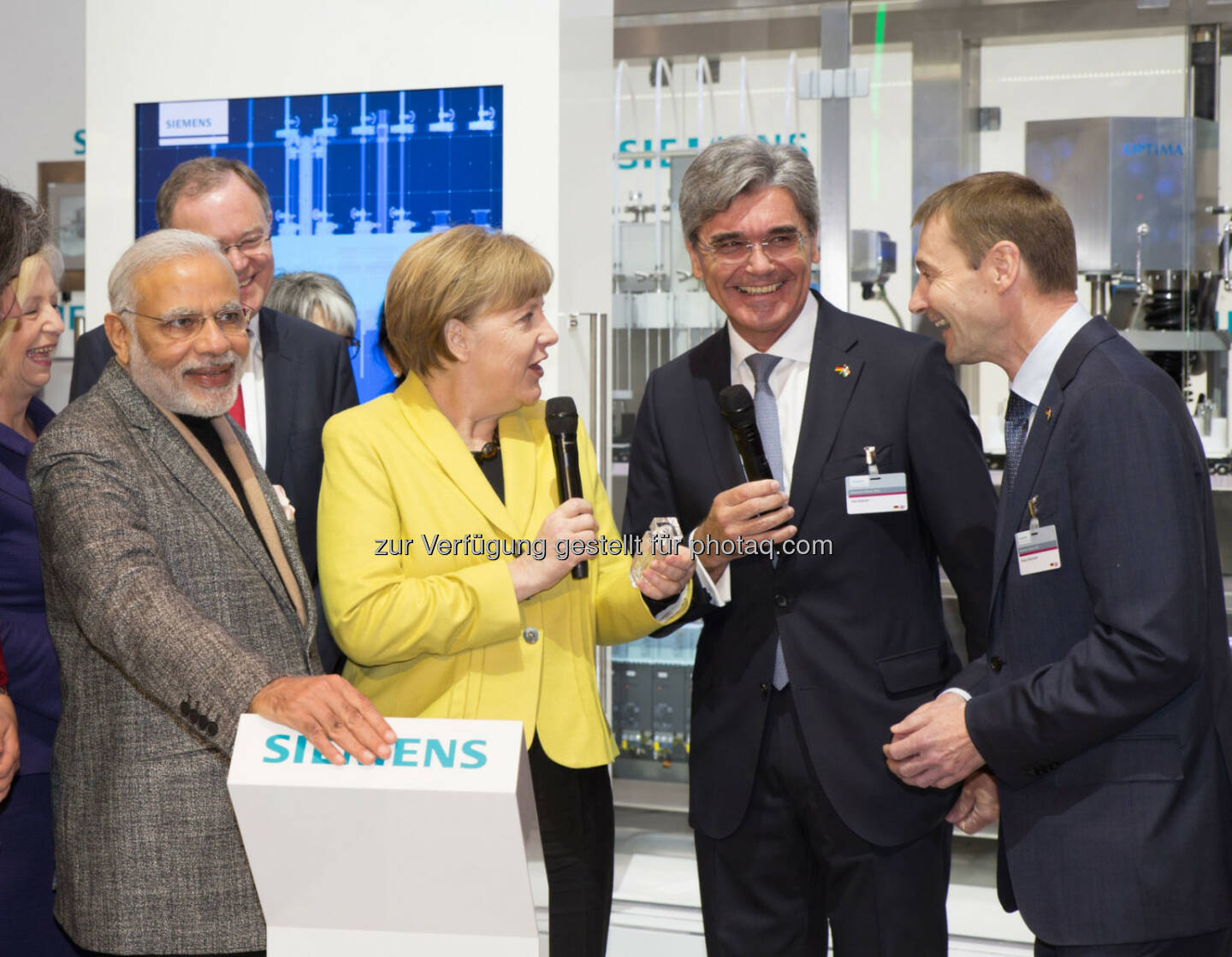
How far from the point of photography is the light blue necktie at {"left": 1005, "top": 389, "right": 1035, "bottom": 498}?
2.01 metres

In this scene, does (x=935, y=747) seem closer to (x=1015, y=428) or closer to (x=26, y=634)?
(x=1015, y=428)

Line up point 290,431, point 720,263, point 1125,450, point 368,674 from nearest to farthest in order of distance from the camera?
point 1125,450 < point 368,674 < point 720,263 < point 290,431

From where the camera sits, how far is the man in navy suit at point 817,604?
2.18 meters

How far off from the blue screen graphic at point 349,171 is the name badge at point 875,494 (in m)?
1.56

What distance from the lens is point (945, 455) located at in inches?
86.7

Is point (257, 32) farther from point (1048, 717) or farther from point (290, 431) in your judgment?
point (1048, 717)

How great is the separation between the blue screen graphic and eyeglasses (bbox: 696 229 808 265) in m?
1.18

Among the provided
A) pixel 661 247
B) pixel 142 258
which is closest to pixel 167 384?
pixel 142 258

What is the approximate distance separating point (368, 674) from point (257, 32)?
6.94 feet

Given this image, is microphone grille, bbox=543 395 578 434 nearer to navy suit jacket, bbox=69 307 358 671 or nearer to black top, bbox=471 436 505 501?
black top, bbox=471 436 505 501

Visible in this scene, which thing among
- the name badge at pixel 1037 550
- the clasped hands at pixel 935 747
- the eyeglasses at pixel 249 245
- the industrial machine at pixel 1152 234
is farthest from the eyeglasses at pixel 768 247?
the industrial machine at pixel 1152 234

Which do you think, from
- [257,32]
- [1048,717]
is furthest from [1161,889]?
[257,32]

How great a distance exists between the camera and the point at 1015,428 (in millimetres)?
2076

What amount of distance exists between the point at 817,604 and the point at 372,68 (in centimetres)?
207
